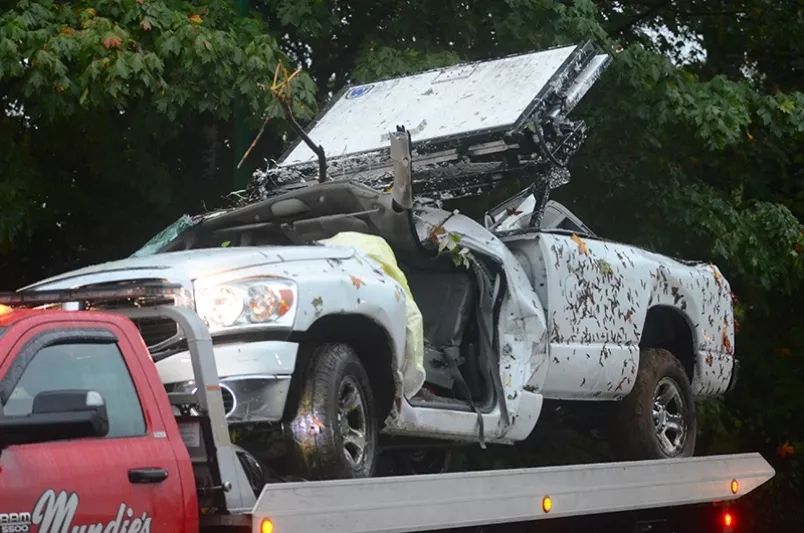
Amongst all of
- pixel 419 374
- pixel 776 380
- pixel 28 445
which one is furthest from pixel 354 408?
pixel 776 380

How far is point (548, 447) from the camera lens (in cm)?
1312

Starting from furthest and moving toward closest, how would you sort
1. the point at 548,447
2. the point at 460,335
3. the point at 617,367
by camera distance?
1. the point at 548,447
2. the point at 617,367
3. the point at 460,335

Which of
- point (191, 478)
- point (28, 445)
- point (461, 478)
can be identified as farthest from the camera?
point (461, 478)

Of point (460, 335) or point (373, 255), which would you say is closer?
point (373, 255)

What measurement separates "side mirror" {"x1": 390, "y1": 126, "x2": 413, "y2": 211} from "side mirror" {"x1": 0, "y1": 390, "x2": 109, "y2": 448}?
2.89 m

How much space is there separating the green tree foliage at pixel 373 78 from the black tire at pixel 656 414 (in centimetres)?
307

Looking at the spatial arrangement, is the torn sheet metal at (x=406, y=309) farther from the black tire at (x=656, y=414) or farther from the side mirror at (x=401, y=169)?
the black tire at (x=656, y=414)

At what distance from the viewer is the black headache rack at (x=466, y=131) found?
855 cm

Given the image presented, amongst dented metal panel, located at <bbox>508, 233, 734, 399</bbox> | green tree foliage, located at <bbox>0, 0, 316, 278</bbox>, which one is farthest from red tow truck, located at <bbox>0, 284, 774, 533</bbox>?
green tree foliage, located at <bbox>0, 0, 316, 278</bbox>

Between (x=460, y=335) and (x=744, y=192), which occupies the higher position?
(x=460, y=335)

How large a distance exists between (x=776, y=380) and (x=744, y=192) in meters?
2.94

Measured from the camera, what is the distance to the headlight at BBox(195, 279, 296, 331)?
6.64 metres

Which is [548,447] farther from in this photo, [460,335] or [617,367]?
[460,335]

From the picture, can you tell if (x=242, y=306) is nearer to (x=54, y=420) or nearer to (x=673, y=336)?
(x=54, y=420)
